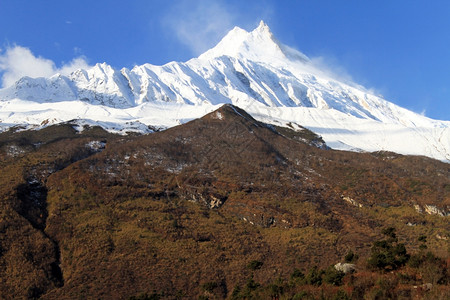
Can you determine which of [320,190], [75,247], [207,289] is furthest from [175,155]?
[207,289]

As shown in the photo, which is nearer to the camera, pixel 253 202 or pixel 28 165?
pixel 253 202

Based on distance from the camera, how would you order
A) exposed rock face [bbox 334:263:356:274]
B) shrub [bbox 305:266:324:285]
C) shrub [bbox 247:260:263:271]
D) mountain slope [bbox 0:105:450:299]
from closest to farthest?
shrub [bbox 305:266:324:285] < exposed rock face [bbox 334:263:356:274] < mountain slope [bbox 0:105:450:299] < shrub [bbox 247:260:263:271]

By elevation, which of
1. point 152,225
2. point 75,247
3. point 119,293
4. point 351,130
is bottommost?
point 119,293

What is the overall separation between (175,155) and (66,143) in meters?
21.6

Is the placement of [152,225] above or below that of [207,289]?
above

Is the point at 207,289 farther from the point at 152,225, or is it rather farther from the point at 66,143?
the point at 66,143

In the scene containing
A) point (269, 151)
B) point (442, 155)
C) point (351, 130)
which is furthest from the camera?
point (351, 130)

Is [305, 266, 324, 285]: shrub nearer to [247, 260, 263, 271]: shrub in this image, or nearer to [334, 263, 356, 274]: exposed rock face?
[334, 263, 356, 274]: exposed rock face

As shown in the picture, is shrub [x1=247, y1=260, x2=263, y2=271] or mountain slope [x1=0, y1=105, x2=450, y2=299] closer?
mountain slope [x1=0, y1=105, x2=450, y2=299]

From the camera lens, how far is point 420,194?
192 ft

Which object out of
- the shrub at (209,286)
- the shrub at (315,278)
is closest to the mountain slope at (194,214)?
the shrub at (209,286)

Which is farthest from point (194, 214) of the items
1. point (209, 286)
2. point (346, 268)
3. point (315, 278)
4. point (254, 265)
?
point (346, 268)

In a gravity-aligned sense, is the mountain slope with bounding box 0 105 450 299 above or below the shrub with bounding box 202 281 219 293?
above

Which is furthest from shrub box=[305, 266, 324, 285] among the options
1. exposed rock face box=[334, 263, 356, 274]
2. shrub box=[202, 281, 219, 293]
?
shrub box=[202, 281, 219, 293]
